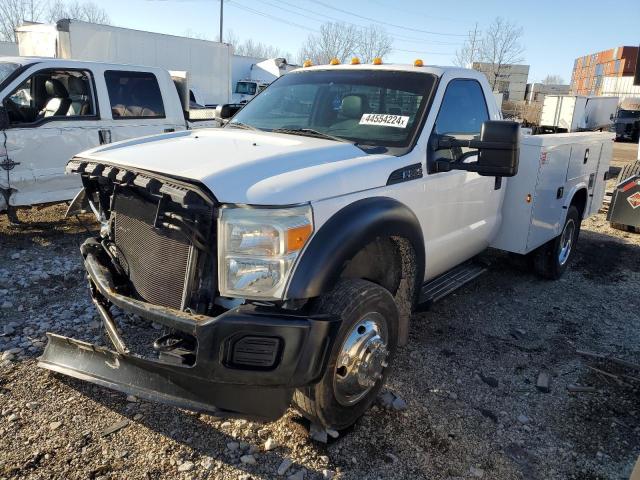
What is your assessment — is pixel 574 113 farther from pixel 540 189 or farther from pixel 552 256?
pixel 540 189

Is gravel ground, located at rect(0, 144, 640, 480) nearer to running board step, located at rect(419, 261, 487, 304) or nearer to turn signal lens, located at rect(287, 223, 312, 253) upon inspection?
running board step, located at rect(419, 261, 487, 304)

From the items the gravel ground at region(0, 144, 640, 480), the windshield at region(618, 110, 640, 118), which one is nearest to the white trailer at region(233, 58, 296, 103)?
the windshield at region(618, 110, 640, 118)

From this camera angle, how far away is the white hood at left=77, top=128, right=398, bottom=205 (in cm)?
242

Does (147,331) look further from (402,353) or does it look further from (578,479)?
(578,479)

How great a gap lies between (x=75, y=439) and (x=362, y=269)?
5.85 ft

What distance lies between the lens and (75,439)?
2816mm

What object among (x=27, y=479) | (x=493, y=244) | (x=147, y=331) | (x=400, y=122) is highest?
(x=400, y=122)

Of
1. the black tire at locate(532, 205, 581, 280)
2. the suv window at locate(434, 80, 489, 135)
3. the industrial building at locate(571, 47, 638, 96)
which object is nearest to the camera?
the suv window at locate(434, 80, 489, 135)

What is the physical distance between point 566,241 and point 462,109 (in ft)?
9.01

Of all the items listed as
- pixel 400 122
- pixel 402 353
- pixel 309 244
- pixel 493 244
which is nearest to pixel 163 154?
pixel 309 244

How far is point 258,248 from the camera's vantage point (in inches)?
93.0

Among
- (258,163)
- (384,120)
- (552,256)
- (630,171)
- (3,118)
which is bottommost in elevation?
(552,256)

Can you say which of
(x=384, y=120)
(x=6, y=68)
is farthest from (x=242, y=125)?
(x=6, y=68)

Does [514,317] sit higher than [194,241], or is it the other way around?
[194,241]
